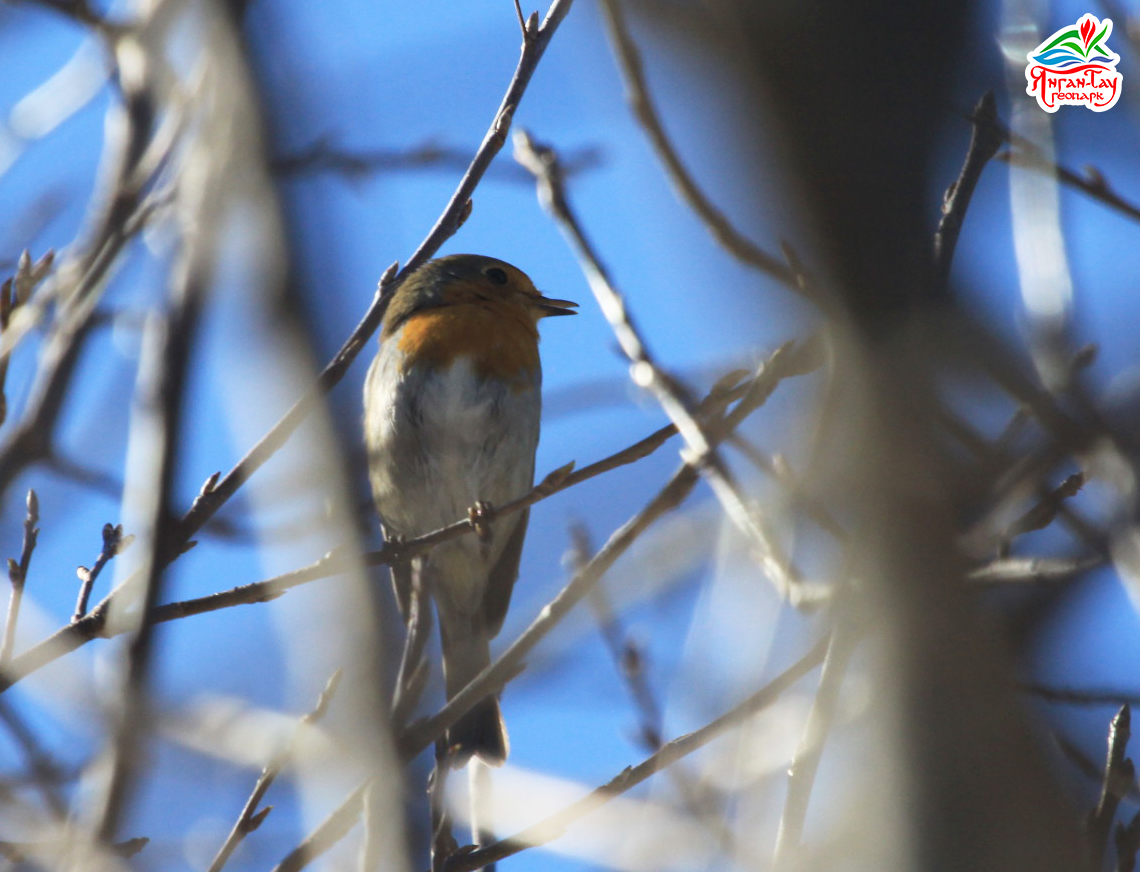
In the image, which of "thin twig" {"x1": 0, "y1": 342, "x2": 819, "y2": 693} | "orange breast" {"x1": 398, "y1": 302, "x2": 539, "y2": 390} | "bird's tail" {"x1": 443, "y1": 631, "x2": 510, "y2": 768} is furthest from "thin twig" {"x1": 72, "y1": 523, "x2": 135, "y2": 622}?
"orange breast" {"x1": 398, "y1": 302, "x2": 539, "y2": 390}

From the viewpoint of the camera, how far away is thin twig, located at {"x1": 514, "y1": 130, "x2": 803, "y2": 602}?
228 centimetres

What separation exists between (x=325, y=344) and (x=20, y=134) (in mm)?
1250

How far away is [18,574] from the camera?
206 cm

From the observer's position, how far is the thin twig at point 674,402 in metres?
2.28

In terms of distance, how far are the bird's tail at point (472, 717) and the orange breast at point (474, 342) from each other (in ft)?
3.10

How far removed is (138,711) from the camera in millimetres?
1325

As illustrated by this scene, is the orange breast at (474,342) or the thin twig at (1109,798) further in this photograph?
the orange breast at (474,342)

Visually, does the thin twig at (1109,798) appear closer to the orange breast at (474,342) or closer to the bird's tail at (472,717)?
the bird's tail at (472,717)

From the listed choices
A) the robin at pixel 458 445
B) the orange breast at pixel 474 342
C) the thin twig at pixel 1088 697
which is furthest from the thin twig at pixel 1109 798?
the orange breast at pixel 474 342

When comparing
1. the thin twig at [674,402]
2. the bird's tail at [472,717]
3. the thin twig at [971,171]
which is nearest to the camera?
the thin twig at [971,171]

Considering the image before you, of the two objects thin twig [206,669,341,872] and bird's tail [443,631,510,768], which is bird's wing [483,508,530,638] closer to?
bird's tail [443,631,510,768]

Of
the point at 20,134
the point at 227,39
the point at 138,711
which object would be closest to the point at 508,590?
the point at 20,134

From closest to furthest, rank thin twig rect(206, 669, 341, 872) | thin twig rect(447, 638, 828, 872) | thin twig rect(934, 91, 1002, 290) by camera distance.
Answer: thin twig rect(934, 91, 1002, 290), thin twig rect(206, 669, 341, 872), thin twig rect(447, 638, 828, 872)

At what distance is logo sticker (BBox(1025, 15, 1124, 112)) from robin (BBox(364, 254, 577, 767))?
1948mm
